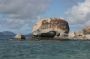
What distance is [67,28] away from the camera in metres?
134

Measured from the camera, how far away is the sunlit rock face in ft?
423

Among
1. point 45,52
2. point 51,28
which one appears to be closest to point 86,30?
point 51,28

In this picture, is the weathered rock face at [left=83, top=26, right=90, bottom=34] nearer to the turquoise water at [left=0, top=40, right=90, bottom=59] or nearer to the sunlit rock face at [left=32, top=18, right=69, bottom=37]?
the sunlit rock face at [left=32, top=18, right=69, bottom=37]

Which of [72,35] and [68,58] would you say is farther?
[72,35]

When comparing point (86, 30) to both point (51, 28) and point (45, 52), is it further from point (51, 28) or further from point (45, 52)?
point (45, 52)

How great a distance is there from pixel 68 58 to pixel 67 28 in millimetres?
93531

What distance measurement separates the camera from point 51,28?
131 m

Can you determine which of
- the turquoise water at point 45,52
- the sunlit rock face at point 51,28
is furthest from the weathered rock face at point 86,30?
the turquoise water at point 45,52

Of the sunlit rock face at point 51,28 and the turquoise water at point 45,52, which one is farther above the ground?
the sunlit rock face at point 51,28

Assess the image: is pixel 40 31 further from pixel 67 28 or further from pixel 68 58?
pixel 68 58

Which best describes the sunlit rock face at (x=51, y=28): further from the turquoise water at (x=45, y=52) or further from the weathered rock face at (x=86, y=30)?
the turquoise water at (x=45, y=52)

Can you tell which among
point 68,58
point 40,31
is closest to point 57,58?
point 68,58

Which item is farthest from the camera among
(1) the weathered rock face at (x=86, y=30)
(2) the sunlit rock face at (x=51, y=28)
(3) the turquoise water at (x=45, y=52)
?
(1) the weathered rock face at (x=86, y=30)

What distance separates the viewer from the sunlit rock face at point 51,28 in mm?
128925
